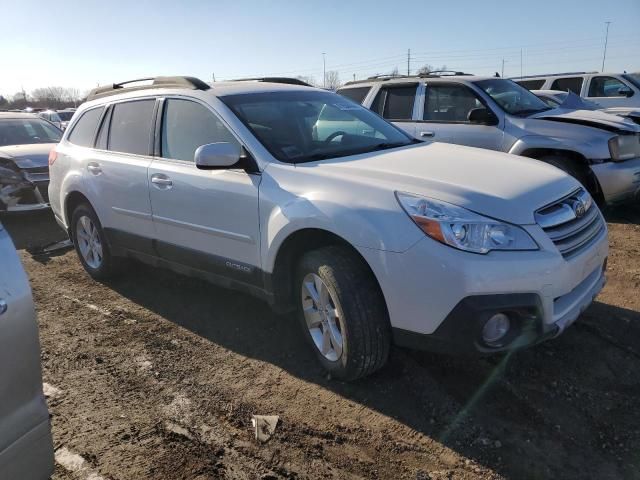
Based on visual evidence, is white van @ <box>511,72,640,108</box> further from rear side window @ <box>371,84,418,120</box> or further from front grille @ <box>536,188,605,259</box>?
front grille @ <box>536,188,605,259</box>

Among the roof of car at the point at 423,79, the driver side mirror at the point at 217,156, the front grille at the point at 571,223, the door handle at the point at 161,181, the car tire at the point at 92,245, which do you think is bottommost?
the car tire at the point at 92,245

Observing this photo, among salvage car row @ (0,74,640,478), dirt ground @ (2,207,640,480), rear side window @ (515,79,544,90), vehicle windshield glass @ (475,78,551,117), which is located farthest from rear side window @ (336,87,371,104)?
rear side window @ (515,79,544,90)

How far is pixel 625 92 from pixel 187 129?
35.3 feet

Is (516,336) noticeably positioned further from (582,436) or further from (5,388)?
(5,388)

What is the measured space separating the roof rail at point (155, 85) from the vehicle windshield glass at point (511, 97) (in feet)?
14.3

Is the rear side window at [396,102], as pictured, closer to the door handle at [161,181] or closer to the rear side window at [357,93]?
the rear side window at [357,93]

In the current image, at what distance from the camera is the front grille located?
279cm

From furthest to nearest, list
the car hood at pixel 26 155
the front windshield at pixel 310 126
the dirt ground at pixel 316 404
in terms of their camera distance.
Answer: the car hood at pixel 26 155 → the front windshield at pixel 310 126 → the dirt ground at pixel 316 404

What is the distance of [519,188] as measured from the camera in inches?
114

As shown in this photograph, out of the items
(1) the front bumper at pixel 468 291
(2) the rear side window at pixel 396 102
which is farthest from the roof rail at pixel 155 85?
(2) the rear side window at pixel 396 102

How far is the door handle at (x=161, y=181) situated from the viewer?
394 cm

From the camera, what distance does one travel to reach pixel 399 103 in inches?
298

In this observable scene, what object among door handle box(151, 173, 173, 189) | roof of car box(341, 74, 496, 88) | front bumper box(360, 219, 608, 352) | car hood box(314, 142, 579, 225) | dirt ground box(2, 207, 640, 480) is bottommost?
dirt ground box(2, 207, 640, 480)

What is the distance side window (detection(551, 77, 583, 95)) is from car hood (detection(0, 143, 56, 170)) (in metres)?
10.3
